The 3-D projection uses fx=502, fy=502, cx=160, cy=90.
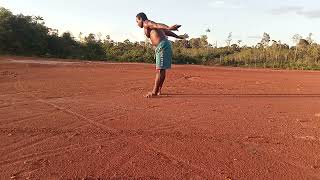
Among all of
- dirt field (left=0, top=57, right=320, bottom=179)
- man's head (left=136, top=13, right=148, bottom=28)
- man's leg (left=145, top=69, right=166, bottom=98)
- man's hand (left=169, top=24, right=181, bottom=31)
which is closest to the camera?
dirt field (left=0, top=57, right=320, bottom=179)

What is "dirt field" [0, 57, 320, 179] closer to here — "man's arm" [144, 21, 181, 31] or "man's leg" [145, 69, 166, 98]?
"man's leg" [145, 69, 166, 98]

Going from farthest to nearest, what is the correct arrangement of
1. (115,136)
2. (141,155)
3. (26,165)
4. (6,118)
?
(6,118)
(115,136)
(141,155)
(26,165)

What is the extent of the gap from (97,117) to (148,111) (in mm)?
943

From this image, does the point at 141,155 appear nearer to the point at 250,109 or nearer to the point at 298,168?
the point at 298,168

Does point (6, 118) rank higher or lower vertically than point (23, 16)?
lower

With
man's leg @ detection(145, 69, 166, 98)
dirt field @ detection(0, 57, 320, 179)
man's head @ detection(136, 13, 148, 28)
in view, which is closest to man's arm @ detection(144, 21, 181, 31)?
man's head @ detection(136, 13, 148, 28)

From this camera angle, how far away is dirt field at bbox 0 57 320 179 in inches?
169

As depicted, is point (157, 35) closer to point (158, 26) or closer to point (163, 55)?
point (158, 26)

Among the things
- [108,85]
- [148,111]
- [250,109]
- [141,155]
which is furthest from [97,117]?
[108,85]

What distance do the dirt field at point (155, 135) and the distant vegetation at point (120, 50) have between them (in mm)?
16697

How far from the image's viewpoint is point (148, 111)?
285 inches

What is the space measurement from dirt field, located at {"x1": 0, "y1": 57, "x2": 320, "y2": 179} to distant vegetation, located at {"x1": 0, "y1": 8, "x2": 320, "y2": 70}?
16697mm

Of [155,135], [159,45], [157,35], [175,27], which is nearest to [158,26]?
[157,35]

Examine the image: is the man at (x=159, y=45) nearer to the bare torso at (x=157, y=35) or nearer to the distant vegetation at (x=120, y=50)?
the bare torso at (x=157, y=35)
